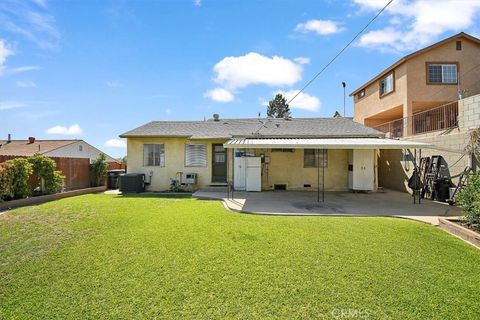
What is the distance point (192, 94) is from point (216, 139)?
26.7ft

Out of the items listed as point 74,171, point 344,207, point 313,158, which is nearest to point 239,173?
point 313,158

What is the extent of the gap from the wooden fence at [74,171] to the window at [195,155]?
262 inches

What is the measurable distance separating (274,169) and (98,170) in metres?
11.4

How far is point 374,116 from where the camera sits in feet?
76.1

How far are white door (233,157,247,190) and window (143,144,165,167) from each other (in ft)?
15.1

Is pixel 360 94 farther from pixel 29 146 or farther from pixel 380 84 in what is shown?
pixel 29 146

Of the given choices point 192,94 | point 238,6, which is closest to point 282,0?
point 238,6

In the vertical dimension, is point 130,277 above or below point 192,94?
below

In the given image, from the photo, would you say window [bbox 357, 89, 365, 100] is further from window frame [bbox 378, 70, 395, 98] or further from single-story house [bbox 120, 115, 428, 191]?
single-story house [bbox 120, 115, 428, 191]

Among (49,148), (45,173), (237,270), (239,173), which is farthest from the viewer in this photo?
(49,148)

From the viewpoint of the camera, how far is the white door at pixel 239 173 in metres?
14.7

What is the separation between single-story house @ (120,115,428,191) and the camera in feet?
47.4

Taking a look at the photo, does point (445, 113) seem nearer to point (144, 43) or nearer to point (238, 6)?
point (238, 6)

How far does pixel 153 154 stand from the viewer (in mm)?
15812
